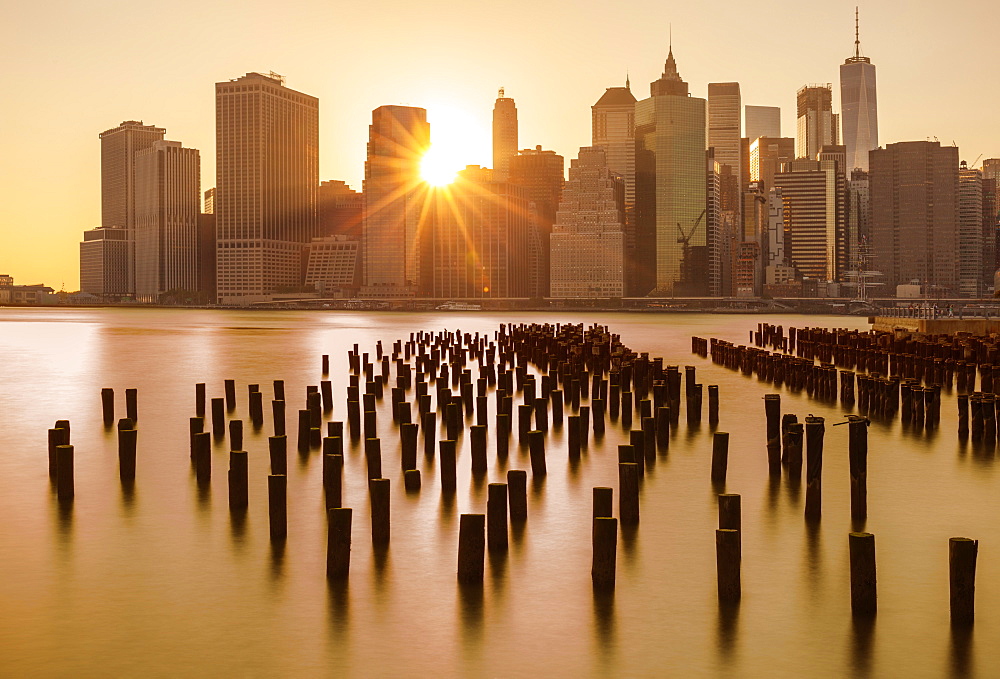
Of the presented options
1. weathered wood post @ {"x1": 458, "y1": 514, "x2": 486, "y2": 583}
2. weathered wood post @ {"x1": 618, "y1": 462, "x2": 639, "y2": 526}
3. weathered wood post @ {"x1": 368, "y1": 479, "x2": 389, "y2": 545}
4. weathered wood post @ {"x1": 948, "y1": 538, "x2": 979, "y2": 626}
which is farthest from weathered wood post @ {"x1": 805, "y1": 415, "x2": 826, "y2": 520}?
weathered wood post @ {"x1": 368, "y1": 479, "x2": 389, "y2": 545}

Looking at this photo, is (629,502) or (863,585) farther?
(629,502)

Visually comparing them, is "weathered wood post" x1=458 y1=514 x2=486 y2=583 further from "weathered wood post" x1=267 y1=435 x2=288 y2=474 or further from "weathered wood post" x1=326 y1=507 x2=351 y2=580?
"weathered wood post" x1=267 y1=435 x2=288 y2=474

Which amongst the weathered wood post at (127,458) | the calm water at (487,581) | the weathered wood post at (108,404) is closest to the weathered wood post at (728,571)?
the calm water at (487,581)

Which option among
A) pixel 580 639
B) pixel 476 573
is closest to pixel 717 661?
pixel 580 639

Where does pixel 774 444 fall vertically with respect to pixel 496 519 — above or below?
above

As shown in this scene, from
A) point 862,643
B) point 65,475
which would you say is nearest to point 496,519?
point 862,643

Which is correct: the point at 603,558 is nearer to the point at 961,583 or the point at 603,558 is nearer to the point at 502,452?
the point at 961,583

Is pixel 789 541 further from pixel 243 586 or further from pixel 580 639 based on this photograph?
pixel 243 586
